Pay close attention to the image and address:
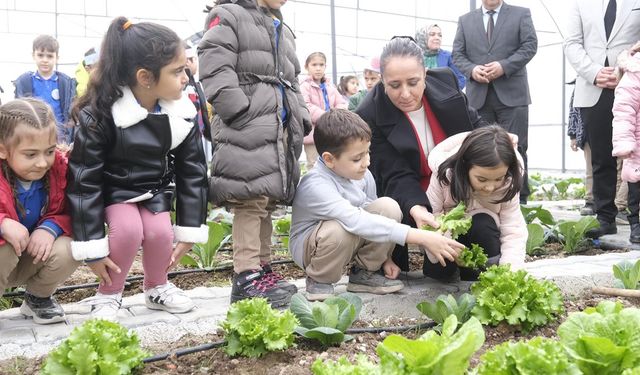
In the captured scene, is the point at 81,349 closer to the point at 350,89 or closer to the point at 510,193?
the point at 510,193

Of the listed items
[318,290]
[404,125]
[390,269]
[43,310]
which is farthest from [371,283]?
[43,310]

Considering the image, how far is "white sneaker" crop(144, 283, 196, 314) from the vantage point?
2781 millimetres

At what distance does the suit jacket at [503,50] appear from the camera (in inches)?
208

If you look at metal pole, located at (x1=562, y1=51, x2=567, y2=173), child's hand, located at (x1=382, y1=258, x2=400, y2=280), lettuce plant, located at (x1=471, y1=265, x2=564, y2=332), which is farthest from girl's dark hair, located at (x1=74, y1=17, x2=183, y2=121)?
metal pole, located at (x1=562, y1=51, x2=567, y2=173)

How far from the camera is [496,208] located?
3000 millimetres

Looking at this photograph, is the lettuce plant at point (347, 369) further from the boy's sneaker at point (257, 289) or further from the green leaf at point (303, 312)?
the boy's sneaker at point (257, 289)

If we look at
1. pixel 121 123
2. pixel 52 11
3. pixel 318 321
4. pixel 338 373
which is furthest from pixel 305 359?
pixel 52 11

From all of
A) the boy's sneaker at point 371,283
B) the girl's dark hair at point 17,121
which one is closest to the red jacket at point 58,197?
the girl's dark hair at point 17,121

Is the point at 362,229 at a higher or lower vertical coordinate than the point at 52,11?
lower

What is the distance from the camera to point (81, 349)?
179 centimetres

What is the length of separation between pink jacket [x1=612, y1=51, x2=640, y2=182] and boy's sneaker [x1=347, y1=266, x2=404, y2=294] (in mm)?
2020

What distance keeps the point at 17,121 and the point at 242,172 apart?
93 cm

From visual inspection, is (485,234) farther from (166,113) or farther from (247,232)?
(166,113)

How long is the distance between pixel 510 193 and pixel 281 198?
105cm
